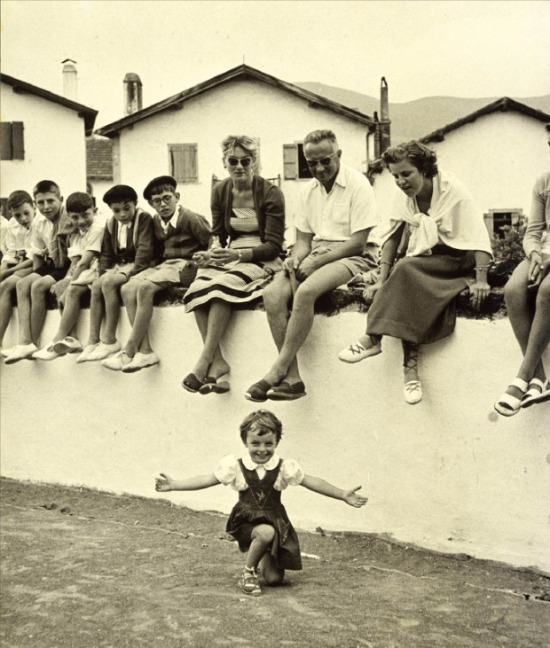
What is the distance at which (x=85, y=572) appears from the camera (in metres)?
5.05

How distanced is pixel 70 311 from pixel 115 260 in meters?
0.47

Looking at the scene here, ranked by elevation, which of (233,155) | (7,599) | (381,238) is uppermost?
(233,155)

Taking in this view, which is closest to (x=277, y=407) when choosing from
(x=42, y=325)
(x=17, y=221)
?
(x=42, y=325)

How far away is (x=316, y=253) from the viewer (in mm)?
5406

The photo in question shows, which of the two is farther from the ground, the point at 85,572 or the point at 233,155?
the point at 233,155

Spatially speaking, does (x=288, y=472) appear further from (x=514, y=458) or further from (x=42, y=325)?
(x=42, y=325)

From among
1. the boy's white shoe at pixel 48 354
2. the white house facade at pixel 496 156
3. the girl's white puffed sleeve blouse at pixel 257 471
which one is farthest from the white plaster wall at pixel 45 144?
the girl's white puffed sleeve blouse at pixel 257 471

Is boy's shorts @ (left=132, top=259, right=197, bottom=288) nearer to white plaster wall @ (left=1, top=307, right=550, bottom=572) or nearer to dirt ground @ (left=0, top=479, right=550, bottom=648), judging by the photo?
white plaster wall @ (left=1, top=307, right=550, bottom=572)

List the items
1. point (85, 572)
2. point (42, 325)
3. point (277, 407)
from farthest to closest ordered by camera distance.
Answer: point (42, 325), point (277, 407), point (85, 572)

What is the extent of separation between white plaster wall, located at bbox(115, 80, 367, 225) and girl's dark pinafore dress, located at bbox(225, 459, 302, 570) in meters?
9.42

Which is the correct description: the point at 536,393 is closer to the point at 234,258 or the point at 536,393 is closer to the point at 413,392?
the point at 413,392

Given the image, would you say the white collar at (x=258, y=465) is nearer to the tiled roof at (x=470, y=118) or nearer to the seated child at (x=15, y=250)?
the seated child at (x=15, y=250)

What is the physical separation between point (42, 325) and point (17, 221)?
2.96ft

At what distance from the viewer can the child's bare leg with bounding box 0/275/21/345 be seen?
7.57 m
